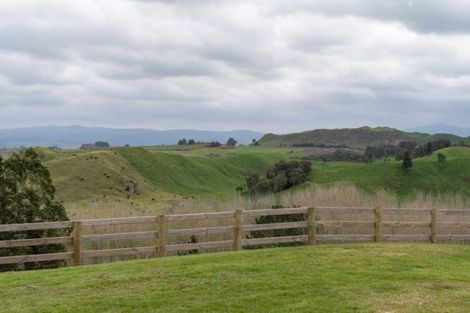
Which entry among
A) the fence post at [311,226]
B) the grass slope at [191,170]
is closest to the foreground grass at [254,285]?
the fence post at [311,226]

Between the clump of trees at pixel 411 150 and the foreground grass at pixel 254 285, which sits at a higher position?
the clump of trees at pixel 411 150

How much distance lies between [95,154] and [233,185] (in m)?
29.4

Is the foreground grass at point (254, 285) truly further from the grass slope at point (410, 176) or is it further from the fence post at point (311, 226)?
the grass slope at point (410, 176)

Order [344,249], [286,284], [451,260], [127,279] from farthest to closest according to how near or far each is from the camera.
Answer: [344,249], [451,260], [127,279], [286,284]

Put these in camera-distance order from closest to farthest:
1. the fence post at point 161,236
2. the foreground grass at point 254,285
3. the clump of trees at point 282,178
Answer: the foreground grass at point 254,285 < the fence post at point 161,236 < the clump of trees at point 282,178

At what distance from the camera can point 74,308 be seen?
28.3ft

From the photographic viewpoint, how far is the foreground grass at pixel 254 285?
8711 millimetres

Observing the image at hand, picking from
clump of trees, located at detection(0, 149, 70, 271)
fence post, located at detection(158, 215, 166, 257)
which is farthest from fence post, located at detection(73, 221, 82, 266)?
clump of trees, located at detection(0, 149, 70, 271)

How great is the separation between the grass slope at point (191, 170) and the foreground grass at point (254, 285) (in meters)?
62.2

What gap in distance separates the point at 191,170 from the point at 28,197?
7616 centimetres

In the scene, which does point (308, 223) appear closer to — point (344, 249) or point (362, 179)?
point (344, 249)

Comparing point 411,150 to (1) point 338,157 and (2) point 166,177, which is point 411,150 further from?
(2) point 166,177

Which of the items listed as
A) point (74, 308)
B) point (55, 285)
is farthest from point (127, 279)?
point (74, 308)

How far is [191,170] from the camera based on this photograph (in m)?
92.7
